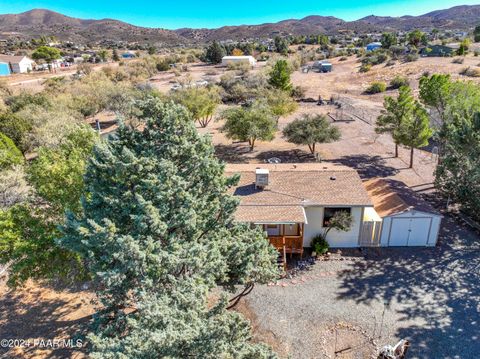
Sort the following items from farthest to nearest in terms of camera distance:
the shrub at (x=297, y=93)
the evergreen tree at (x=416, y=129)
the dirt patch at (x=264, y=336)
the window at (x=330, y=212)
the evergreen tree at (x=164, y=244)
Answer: the shrub at (x=297, y=93) → the evergreen tree at (x=416, y=129) → the window at (x=330, y=212) → the dirt patch at (x=264, y=336) → the evergreen tree at (x=164, y=244)

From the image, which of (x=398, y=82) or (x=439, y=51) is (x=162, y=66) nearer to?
(x=398, y=82)

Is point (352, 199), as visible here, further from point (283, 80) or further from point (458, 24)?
point (458, 24)

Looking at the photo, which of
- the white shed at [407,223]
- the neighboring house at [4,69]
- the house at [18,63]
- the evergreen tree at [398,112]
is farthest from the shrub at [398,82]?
the neighboring house at [4,69]

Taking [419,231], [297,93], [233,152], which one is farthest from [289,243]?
[297,93]

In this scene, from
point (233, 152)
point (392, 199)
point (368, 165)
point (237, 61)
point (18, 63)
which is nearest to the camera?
point (392, 199)

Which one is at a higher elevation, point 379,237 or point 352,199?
point 352,199

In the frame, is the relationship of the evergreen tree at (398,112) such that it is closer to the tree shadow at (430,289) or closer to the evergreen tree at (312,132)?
the evergreen tree at (312,132)

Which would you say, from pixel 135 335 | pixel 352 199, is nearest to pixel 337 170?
pixel 352 199
